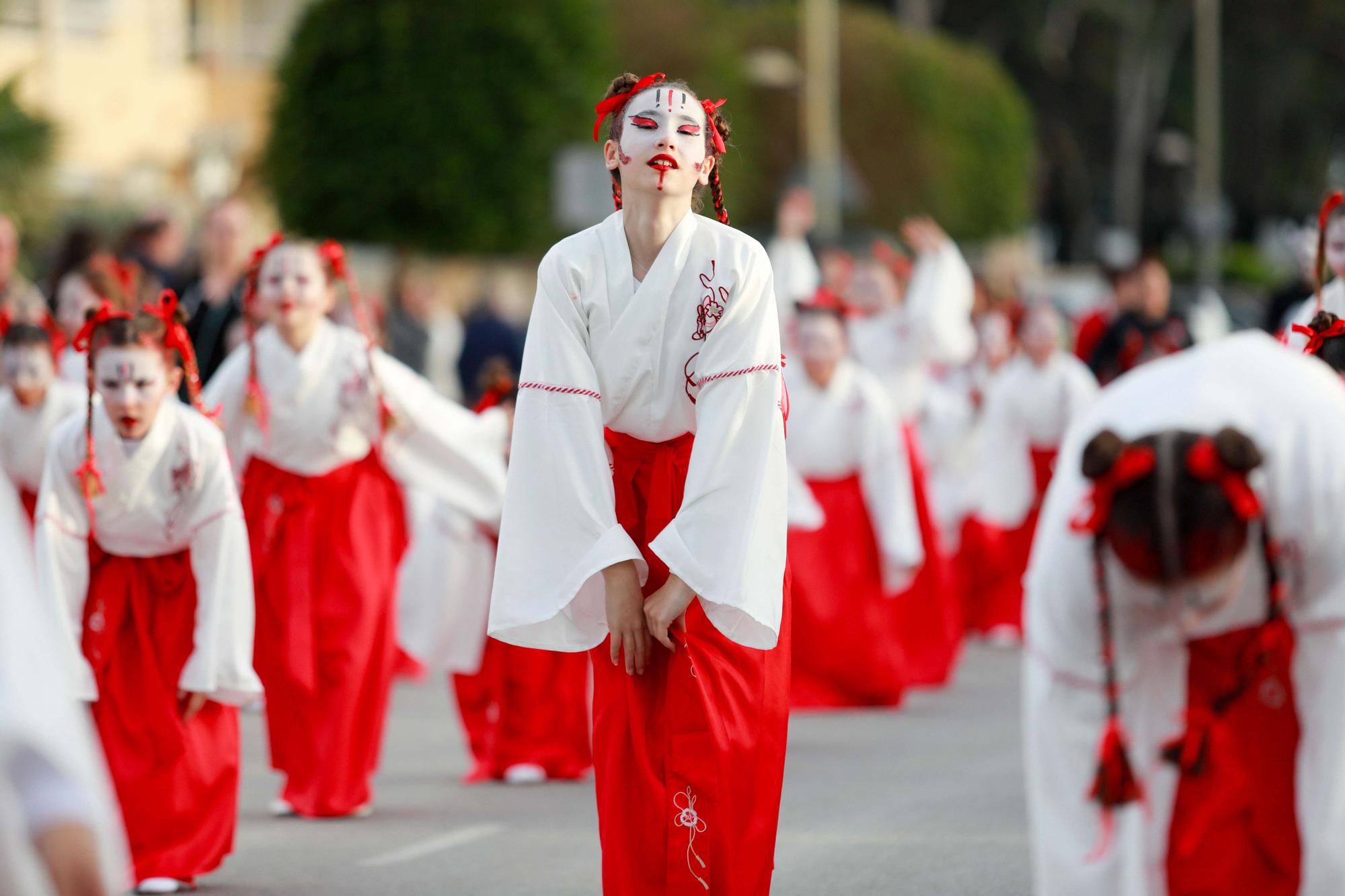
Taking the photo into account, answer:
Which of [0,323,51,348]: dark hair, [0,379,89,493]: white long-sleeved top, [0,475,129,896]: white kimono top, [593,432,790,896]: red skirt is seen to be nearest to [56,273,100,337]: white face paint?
[0,323,51,348]: dark hair

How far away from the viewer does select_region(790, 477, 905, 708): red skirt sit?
1108 centimetres

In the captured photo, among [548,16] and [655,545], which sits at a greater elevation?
[548,16]

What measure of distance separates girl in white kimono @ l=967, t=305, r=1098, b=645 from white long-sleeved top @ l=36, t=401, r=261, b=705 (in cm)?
738

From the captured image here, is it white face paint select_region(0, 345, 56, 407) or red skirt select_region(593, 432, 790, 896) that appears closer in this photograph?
red skirt select_region(593, 432, 790, 896)

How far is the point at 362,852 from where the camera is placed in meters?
7.43

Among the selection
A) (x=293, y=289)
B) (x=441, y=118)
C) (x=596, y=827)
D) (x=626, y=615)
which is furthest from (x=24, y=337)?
(x=441, y=118)

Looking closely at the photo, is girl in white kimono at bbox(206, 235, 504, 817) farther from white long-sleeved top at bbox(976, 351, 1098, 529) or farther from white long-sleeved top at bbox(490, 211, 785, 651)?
white long-sleeved top at bbox(976, 351, 1098, 529)

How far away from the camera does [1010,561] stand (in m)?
14.1

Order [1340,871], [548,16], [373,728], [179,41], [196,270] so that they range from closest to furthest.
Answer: [1340,871] → [373,728] → [196,270] → [548,16] → [179,41]

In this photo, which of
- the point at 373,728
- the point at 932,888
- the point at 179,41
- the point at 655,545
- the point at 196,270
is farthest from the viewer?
the point at 179,41

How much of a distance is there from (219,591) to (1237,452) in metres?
3.76

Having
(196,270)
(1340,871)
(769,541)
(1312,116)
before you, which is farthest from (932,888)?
(1312,116)

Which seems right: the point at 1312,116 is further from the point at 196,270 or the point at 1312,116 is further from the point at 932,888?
the point at 932,888

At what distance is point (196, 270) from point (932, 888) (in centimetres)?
609
